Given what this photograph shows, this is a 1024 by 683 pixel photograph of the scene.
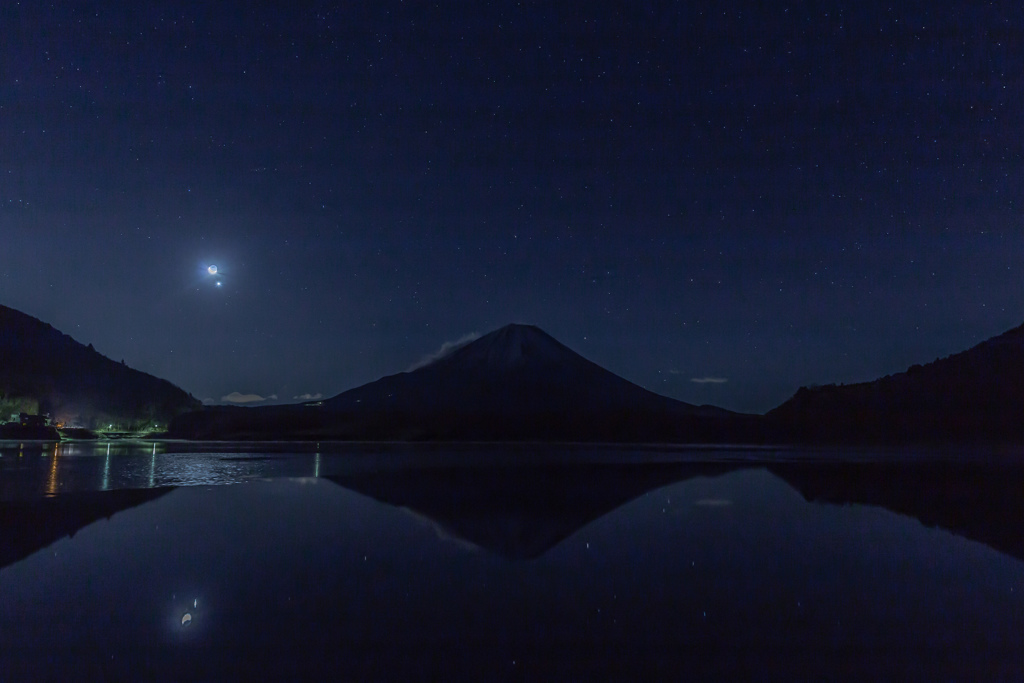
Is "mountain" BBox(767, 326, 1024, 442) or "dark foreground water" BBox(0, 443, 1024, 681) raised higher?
"mountain" BBox(767, 326, 1024, 442)

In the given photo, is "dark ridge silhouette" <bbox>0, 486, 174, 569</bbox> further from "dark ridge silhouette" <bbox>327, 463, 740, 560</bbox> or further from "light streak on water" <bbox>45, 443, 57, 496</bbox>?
"dark ridge silhouette" <bbox>327, 463, 740, 560</bbox>

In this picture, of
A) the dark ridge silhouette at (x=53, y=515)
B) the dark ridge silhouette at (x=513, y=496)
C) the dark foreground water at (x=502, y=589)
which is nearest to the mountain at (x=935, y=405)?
the dark ridge silhouette at (x=513, y=496)

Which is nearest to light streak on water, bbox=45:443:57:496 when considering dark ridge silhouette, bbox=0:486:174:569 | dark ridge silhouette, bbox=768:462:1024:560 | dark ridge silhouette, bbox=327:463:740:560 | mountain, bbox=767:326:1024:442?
dark ridge silhouette, bbox=0:486:174:569

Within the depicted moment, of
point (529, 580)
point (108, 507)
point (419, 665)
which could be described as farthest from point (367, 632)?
point (108, 507)

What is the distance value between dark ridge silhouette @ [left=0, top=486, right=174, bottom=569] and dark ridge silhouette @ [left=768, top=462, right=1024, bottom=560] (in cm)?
1761

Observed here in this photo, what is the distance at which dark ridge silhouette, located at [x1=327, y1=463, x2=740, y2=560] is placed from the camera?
14.4 meters

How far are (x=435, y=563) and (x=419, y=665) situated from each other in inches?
185

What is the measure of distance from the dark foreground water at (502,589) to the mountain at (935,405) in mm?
123353

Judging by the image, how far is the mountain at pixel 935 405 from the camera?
440 ft

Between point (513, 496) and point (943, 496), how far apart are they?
14.4 meters

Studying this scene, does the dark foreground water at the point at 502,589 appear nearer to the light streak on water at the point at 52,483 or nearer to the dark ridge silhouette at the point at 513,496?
the dark ridge silhouette at the point at 513,496

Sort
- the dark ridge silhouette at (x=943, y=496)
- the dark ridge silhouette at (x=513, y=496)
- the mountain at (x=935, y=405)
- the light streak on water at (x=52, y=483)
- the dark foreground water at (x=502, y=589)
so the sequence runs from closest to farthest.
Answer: the dark foreground water at (x=502, y=589)
the dark ridge silhouette at (x=513, y=496)
the dark ridge silhouette at (x=943, y=496)
the light streak on water at (x=52, y=483)
the mountain at (x=935, y=405)

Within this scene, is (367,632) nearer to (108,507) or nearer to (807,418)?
(108,507)

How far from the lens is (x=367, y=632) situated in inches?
306
